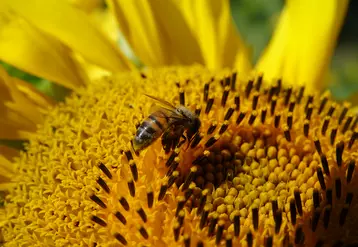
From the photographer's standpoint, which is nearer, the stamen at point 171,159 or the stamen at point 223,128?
the stamen at point 171,159

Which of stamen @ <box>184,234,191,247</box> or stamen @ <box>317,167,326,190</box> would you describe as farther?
stamen @ <box>317,167,326,190</box>

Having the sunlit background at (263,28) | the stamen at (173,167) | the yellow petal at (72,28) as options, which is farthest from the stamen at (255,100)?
the sunlit background at (263,28)

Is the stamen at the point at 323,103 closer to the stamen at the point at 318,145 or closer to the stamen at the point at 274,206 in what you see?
the stamen at the point at 318,145

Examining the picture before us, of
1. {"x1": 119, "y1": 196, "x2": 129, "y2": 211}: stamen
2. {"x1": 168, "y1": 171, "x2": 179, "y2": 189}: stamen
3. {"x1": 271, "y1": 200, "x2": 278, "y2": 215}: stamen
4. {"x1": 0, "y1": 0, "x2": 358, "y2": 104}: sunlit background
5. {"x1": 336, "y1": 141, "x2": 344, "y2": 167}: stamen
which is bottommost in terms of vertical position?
{"x1": 119, "y1": 196, "x2": 129, "y2": 211}: stamen

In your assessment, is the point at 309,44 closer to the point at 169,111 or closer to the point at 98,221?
the point at 169,111

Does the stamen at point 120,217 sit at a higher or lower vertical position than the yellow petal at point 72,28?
lower

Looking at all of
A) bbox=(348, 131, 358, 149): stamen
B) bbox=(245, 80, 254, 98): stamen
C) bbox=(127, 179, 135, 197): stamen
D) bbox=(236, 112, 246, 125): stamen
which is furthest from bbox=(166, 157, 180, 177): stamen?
bbox=(348, 131, 358, 149): stamen

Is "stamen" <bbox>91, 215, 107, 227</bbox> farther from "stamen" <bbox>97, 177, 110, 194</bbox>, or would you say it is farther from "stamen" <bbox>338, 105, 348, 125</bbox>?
"stamen" <bbox>338, 105, 348, 125</bbox>
